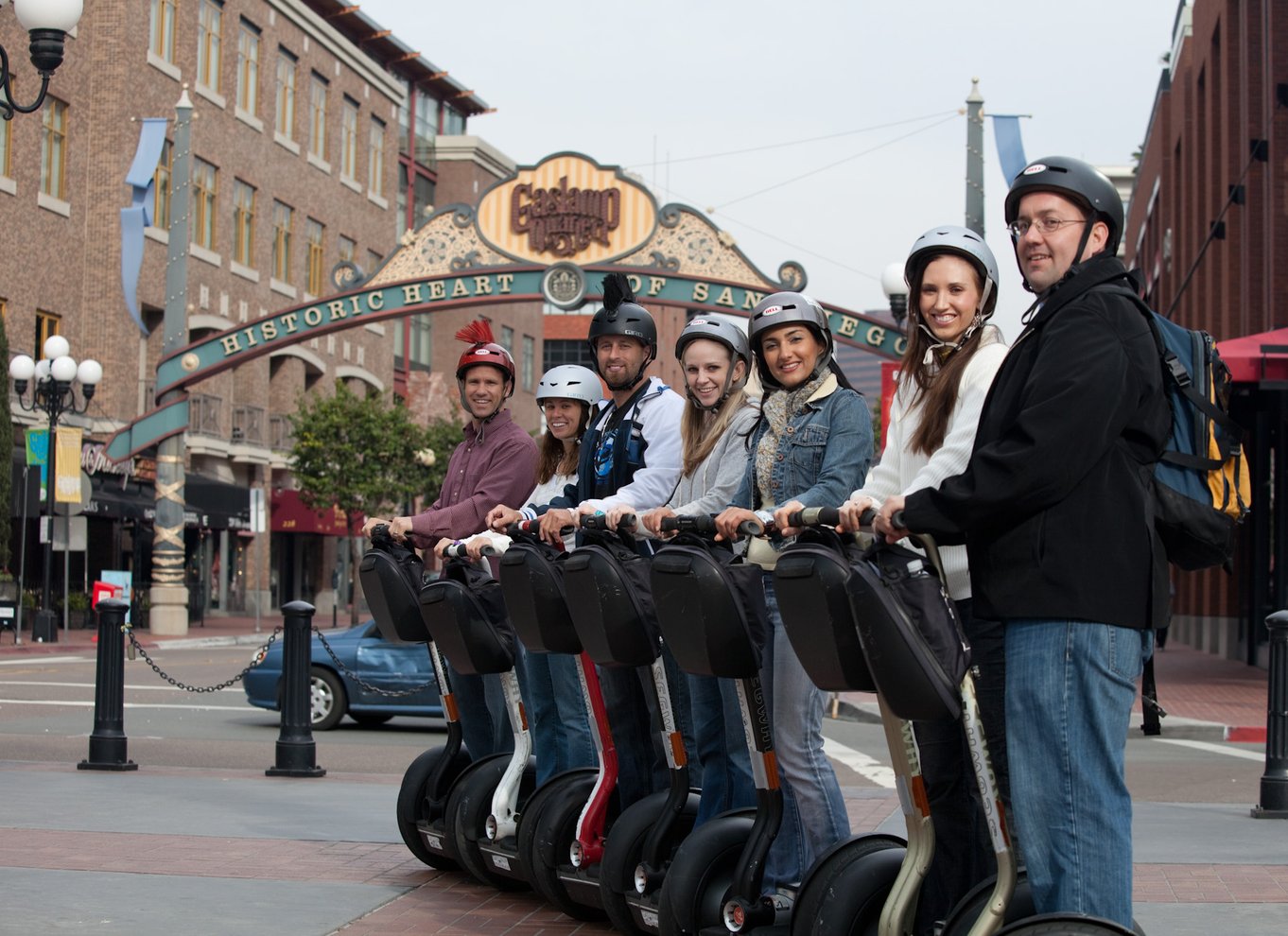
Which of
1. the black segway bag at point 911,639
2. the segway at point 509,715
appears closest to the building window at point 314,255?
the segway at point 509,715

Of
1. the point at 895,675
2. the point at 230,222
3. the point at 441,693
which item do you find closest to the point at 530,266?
the point at 230,222

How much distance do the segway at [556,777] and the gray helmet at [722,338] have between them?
2.63 feet

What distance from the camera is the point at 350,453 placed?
4484 centimetres

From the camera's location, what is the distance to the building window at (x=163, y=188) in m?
42.6

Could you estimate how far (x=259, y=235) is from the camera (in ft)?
160

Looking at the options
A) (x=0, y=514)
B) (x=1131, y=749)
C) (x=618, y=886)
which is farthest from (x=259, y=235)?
(x=618, y=886)

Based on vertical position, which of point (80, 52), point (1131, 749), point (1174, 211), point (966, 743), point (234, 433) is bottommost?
point (1131, 749)

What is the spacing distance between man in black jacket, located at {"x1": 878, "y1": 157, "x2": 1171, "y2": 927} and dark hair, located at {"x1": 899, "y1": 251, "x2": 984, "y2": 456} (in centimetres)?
53

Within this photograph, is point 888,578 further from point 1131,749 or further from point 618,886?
point 1131,749

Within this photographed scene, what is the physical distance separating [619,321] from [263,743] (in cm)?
915

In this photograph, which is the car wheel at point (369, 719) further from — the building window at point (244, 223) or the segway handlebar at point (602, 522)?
the building window at point (244, 223)

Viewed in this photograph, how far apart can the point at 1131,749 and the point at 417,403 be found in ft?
153

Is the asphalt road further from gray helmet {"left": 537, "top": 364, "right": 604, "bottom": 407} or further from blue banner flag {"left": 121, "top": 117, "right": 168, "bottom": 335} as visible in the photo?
blue banner flag {"left": 121, "top": 117, "right": 168, "bottom": 335}

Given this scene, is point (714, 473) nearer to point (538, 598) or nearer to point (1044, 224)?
point (538, 598)
